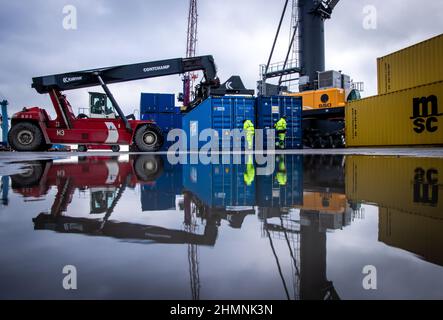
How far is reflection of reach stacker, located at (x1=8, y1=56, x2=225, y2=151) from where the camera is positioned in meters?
11.1

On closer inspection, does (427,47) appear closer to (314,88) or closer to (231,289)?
(314,88)

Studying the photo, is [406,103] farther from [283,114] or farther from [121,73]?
[121,73]

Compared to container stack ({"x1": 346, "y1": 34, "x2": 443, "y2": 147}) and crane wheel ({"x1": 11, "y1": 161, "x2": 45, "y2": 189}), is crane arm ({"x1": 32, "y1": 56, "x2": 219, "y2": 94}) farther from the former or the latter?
crane wheel ({"x1": 11, "y1": 161, "x2": 45, "y2": 189})

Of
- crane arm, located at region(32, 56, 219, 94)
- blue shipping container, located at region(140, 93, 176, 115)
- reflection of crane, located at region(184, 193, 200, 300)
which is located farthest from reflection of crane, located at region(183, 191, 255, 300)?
blue shipping container, located at region(140, 93, 176, 115)

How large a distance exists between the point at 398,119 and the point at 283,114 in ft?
17.8

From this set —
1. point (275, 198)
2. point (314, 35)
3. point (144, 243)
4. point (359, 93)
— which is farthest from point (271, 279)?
point (314, 35)

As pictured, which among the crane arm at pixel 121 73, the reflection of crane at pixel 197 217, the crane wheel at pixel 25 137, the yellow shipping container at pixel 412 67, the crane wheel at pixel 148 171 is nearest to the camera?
the reflection of crane at pixel 197 217

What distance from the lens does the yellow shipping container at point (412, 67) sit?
39.4 ft

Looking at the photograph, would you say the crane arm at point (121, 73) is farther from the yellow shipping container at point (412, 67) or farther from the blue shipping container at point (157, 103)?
the yellow shipping container at point (412, 67)

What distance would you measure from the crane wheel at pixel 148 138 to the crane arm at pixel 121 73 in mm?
2158

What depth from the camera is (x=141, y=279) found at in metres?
0.76

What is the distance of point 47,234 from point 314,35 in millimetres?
23999

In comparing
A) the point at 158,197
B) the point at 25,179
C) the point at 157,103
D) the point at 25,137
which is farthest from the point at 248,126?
the point at 158,197

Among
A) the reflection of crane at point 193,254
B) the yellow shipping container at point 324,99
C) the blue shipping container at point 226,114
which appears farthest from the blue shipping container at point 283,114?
the reflection of crane at point 193,254
